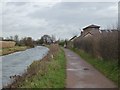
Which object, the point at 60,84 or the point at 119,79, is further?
the point at 119,79

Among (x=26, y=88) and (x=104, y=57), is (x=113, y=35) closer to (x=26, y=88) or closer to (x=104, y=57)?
(x=104, y=57)

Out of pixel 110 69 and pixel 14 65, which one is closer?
pixel 110 69

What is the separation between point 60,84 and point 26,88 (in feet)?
10.00

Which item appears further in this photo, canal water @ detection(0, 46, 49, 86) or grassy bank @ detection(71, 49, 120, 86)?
canal water @ detection(0, 46, 49, 86)

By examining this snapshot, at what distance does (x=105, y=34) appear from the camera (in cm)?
2677

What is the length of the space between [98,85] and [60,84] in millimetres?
1855

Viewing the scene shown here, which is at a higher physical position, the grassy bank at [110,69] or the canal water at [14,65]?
the grassy bank at [110,69]

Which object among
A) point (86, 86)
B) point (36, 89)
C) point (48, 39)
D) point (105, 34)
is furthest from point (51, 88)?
point (48, 39)

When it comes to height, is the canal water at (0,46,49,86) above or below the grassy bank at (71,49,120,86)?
below

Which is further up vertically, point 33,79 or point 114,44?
point 114,44

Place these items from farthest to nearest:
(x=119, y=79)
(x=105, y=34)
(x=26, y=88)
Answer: (x=105, y=34), (x=119, y=79), (x=26, y=88)

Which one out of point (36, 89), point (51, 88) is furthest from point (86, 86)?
point (36, 89)

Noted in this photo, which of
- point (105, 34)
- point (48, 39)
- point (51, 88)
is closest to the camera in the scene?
point (51, 88)

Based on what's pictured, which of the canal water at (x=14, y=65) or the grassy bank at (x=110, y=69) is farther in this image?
the canal water at (x=14, y=65)
